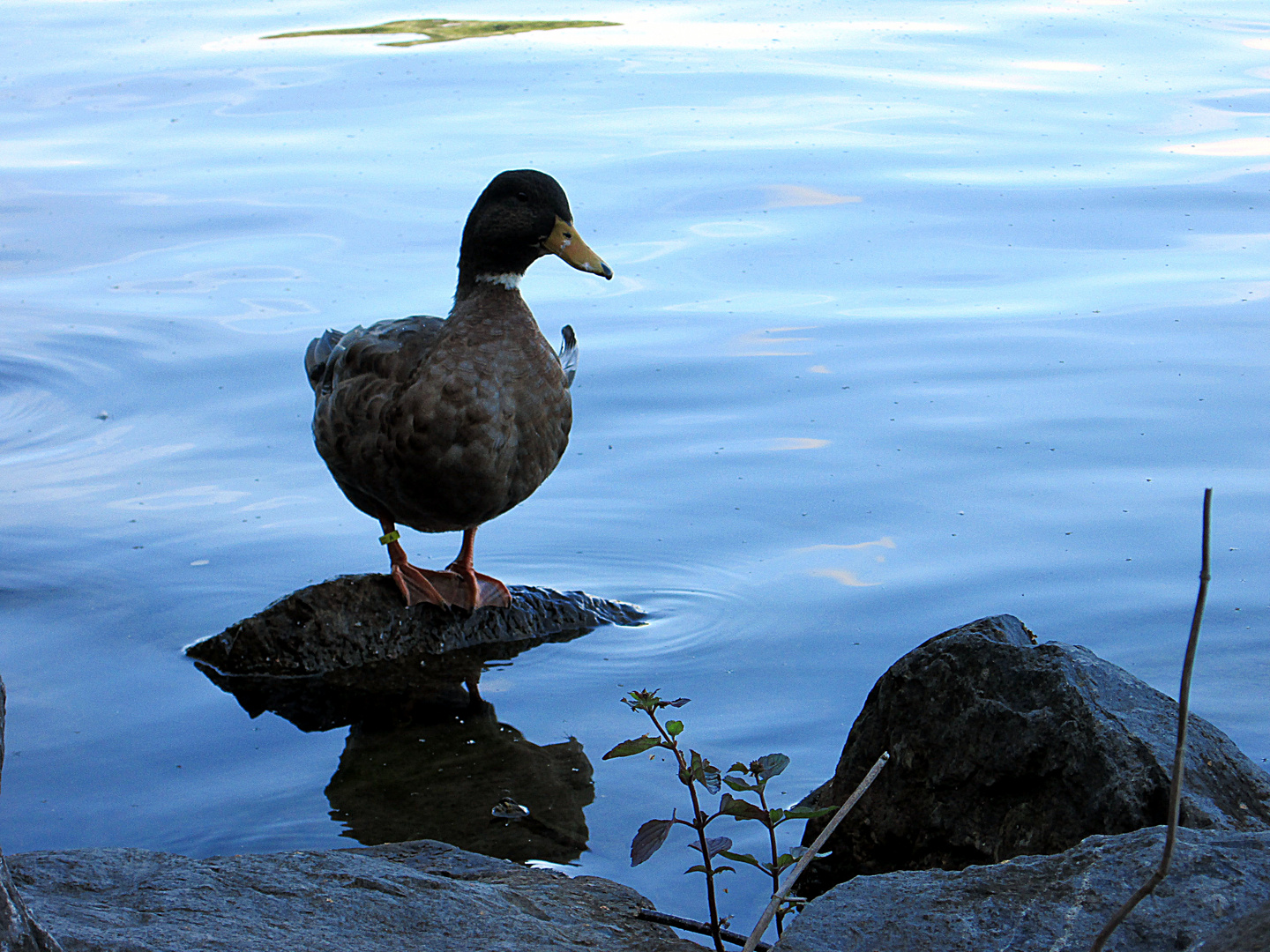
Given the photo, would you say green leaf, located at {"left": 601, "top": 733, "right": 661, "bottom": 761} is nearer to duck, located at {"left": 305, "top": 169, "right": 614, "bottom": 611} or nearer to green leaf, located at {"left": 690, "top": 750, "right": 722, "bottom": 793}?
green leaf, located at {"left": 690, "top": 750, "right": 722, "bottom": 793}

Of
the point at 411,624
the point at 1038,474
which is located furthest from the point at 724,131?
the point at 411,624

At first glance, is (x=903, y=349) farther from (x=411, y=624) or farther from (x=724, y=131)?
(x=724, y=131)

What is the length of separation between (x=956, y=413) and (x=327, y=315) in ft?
11.0

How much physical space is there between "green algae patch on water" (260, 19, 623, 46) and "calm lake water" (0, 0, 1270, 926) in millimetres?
815

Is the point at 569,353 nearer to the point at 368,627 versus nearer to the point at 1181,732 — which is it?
the point at 368,627

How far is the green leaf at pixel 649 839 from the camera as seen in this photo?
2.70 metres

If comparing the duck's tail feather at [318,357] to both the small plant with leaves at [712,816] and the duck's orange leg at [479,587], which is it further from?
the small plant with leaves at [712,816]

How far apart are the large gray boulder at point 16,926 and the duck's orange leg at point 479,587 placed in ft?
9.71

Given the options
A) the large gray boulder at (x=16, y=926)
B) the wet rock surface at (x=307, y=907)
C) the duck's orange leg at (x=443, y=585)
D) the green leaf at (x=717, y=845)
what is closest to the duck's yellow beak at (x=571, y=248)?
the duck's orange leg at (x=443, y=585)

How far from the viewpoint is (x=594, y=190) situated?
9.50m

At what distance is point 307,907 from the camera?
8.86ft

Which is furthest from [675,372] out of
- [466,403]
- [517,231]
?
[466,403]

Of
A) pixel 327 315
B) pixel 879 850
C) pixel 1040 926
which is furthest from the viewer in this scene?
pixel 327 315

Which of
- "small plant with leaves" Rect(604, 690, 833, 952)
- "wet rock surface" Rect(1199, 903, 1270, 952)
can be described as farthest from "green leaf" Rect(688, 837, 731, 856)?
"wet rock surface" Rect(1199, 903, 1270, 952)
